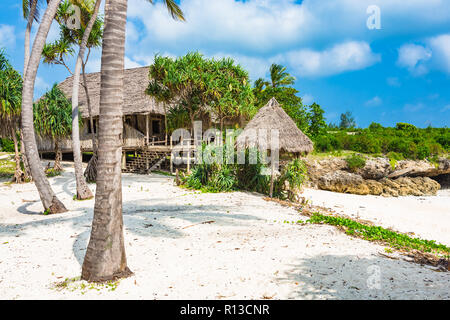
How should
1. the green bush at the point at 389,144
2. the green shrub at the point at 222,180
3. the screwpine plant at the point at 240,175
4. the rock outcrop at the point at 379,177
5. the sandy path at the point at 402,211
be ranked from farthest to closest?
the green bush at the point at 389,144 → the rock outcrop at the point at 379,177 → the screwpine plant at the point at 240,175 → the green shrub at the point at 222,180 → the sandy path at the point at 402,211

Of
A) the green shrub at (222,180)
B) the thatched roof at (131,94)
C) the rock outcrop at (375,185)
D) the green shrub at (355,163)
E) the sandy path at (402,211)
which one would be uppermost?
the thatched roof at (131,94)

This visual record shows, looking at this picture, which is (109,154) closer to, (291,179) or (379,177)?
(291,179)

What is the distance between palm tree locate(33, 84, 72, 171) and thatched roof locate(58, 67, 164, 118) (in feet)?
10.8

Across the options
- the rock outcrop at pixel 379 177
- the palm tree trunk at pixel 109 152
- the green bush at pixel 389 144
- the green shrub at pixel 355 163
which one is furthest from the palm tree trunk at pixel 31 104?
the green bush at pixel 389 144

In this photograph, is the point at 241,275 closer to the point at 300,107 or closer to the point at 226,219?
the point at 226,219

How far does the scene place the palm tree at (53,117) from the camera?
1598cm

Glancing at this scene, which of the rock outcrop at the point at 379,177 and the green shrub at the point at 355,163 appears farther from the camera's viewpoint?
the green shrub at the point at 355,163

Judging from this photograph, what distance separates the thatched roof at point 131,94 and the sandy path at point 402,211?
10536 millimetres

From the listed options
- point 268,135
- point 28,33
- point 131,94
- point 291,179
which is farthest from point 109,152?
point 131,94

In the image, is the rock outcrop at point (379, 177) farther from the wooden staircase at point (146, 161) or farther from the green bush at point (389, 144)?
the wooden staircase at point (146, 161)

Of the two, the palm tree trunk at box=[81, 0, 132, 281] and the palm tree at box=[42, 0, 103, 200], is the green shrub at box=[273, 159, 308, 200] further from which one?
the palm tree trunk at box=[81, 0, 132, 281]

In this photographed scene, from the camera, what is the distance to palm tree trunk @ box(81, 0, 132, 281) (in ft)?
12.8

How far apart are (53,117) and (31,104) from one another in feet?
28.5
